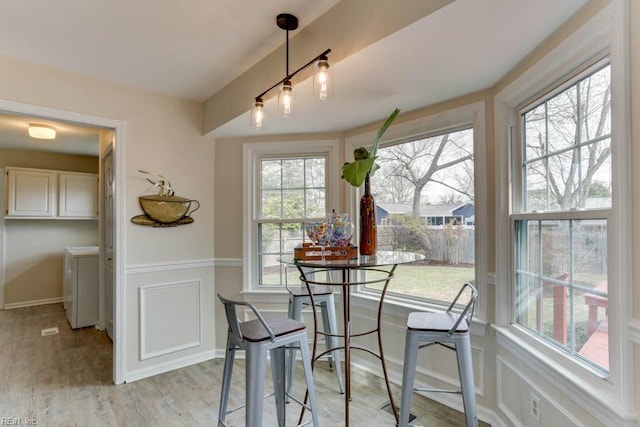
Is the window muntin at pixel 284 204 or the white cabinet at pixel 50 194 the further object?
the white cabinet at pixel 50 194

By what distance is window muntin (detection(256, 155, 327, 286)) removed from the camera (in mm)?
3133

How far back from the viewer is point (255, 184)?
3232 mm

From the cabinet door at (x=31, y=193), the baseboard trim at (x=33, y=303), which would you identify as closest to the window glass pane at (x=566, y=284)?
the cabinet door at (x=31, y=193)

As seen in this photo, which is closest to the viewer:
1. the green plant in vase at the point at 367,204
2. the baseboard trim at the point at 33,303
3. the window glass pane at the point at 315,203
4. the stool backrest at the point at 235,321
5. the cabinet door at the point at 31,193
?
the stool backrest at the point at 235,321

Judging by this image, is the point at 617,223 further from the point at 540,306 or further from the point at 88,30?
the point at 88,30

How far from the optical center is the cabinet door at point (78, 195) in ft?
16.8

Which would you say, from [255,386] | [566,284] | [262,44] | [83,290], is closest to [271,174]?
A: [262,44]

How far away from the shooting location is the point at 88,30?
198 centimetres

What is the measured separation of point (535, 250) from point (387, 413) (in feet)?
4.53

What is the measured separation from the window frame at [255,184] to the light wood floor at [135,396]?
74 centimetres

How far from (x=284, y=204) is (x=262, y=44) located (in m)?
1.45

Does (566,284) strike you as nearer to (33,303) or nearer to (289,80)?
(289,80)

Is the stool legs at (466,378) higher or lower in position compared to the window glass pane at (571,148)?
lower

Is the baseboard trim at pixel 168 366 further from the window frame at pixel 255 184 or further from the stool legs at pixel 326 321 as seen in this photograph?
the stool legs at pixel 326 321
